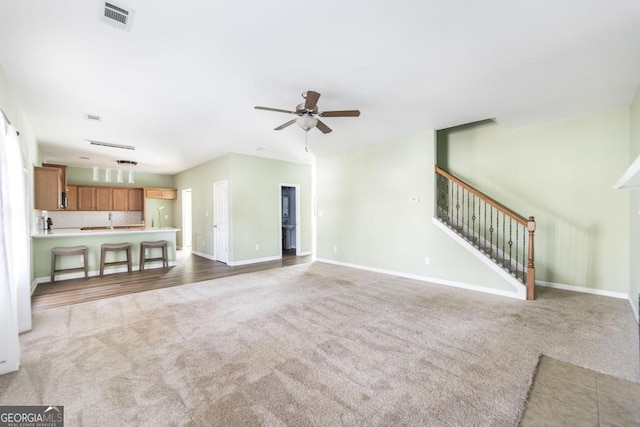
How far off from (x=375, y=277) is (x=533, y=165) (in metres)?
3.26

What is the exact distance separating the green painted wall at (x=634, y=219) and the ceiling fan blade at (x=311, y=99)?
364 cm

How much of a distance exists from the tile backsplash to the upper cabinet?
76 cm

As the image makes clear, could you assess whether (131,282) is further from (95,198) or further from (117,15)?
(95,198)

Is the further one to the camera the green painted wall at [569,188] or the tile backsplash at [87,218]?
the tile backsplash at [87,218]

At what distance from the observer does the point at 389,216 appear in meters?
5.47

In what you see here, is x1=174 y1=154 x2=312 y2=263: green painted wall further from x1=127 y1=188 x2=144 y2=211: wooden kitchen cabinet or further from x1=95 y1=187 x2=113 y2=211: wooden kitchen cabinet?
x1=95 y1=187 x2=113 y2=211: wooden kitchen cabinet

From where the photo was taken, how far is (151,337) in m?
2.69

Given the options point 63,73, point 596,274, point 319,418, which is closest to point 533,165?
point 596,274

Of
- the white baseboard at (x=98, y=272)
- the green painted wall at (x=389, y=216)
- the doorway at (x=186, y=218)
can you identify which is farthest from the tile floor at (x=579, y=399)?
the doorway at (x=186, y=218)

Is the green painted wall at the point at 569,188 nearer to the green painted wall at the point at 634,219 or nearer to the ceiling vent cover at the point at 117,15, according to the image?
the green painted wall at the point at 634,219

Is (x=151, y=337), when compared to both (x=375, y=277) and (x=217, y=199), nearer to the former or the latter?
(x=375, y=277)

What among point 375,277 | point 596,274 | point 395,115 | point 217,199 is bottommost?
point 375,277

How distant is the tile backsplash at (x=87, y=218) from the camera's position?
26.8 feet

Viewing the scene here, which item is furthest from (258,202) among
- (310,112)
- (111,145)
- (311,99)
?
(311,99)
